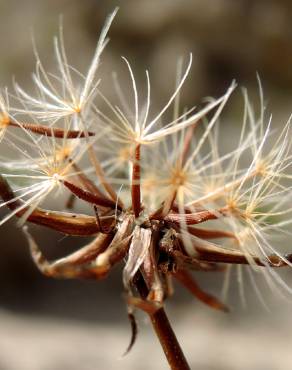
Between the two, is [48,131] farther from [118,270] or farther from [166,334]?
[118,270]

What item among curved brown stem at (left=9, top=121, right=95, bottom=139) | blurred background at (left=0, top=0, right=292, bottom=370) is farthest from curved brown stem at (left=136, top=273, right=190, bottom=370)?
blurred background at (left=0, top=0, right=292, bottom=370)

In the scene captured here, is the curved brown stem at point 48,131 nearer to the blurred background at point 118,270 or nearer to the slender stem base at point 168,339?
the slender stem base at point 168,339

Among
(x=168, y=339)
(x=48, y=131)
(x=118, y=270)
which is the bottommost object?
(x=118, y=270)

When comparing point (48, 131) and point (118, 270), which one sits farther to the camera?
point (118, 270)

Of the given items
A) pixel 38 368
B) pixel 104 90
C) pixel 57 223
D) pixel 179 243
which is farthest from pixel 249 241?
pixel 104 90

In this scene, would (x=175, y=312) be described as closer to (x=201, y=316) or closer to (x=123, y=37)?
(x=201, y=316)

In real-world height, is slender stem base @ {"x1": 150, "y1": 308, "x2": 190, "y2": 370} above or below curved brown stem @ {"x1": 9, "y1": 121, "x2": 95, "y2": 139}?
below

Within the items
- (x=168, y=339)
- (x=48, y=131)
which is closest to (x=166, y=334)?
Result: (x=168, y=339)

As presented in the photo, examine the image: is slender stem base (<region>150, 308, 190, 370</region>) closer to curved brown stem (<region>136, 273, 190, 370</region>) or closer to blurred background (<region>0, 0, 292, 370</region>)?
curved brown stem (<region>136, 273, 190, 370</region>)
